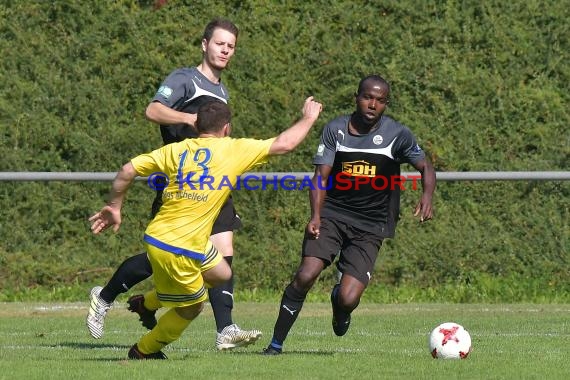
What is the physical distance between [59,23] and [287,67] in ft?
9.38

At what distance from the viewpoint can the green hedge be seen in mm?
14812

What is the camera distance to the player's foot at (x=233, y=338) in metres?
8.70

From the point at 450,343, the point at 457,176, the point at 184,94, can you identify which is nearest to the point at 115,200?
the point at 184,94

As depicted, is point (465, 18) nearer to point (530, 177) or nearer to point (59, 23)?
point (530, 177)

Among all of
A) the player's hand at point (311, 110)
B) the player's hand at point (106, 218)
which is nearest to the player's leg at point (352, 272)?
the player's hand at point (311, 110)

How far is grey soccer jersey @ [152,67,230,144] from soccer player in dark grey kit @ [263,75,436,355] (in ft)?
3.25

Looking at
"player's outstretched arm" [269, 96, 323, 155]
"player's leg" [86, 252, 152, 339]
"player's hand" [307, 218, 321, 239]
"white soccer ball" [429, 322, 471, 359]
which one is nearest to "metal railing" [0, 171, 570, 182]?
"player's leg" [86, 252, 152, 339]

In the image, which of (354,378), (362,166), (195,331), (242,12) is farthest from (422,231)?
(354,378)

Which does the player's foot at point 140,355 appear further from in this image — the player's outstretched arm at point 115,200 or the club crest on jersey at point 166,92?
the club crest on jersey at point 166,92

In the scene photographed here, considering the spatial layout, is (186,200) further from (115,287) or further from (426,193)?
(426,193)

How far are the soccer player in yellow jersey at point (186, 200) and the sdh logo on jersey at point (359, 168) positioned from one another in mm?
1464

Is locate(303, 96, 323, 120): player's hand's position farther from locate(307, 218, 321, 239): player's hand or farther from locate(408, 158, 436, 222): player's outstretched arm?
locate(408, 158, 436, 222): player's outstretched arm

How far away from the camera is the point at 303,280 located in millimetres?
8680

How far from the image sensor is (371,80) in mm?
9016
